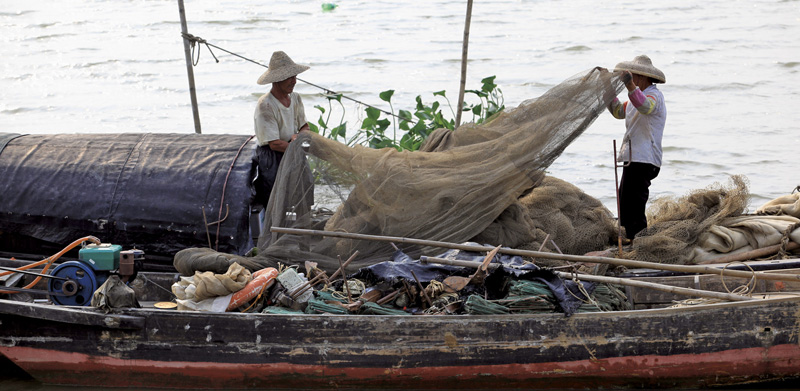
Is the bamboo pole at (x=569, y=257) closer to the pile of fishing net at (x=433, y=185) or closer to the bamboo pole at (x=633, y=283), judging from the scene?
the bamboo pole at (x=633, y=283)

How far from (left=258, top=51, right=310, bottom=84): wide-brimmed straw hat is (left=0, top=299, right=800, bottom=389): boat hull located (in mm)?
1902

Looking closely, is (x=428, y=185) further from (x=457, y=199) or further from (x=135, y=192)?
(x=135, y=192)

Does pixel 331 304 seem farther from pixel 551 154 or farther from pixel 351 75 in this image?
pixel 351 75

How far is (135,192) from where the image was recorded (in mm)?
5949

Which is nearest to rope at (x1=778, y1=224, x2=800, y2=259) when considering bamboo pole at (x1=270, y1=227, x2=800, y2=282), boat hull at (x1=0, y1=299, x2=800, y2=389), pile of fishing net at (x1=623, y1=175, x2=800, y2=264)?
pile of fishing net at (x1=623, y1=175, x2=800, y2=264)

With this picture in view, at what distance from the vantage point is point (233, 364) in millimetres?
4902

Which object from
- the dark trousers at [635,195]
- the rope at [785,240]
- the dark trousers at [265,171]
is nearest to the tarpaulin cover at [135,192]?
the dark trousers at [265,171]

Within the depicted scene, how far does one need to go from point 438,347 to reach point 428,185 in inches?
42.9

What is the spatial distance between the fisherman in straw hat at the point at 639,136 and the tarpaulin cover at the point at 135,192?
8.67 ft

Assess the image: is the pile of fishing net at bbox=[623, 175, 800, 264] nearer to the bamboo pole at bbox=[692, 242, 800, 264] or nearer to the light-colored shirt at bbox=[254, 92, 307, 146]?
the bamboo pole at bbox=[692, 242, 800, 264]

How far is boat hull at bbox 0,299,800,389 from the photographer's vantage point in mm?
4730

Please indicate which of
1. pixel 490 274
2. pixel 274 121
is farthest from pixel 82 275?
pixel 490 274

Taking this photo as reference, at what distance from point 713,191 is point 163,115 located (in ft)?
31.0

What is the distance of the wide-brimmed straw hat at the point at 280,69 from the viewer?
5930mm
